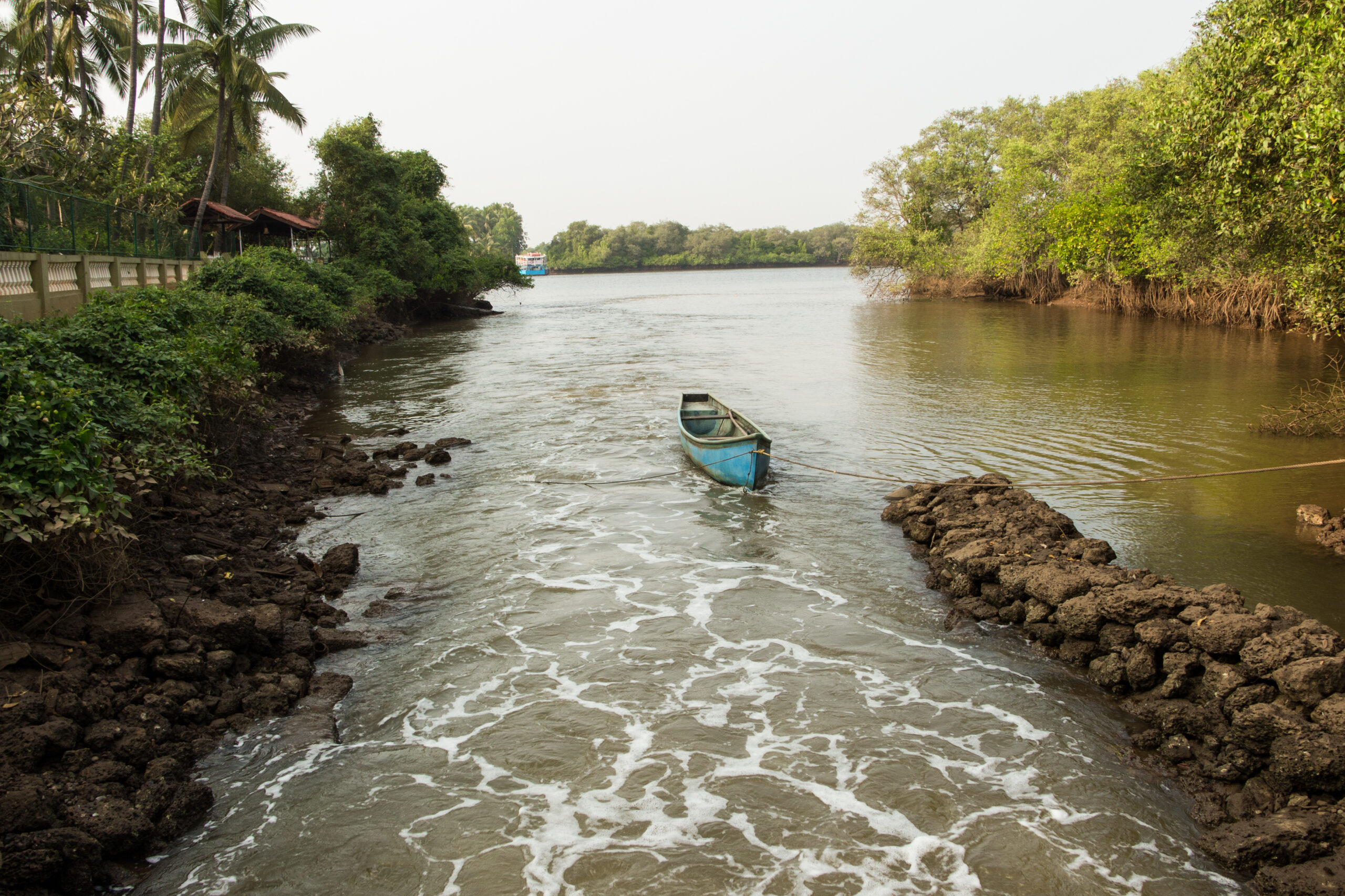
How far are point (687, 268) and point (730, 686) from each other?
6146 inches

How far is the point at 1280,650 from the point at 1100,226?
1347 inches

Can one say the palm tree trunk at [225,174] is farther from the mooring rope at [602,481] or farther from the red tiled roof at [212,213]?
the mooring rope at [602,481]

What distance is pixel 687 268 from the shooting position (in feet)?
525

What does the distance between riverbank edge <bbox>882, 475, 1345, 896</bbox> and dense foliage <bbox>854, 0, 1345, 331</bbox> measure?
272 inches

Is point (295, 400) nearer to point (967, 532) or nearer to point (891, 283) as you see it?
point (967, 532)

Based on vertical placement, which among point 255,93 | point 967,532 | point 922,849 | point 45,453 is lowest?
point 922,849

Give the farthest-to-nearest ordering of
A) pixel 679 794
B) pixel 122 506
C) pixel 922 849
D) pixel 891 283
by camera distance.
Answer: pixel 891 283 → pixel 122 506 → pixel 679 794 → pixel 922 849

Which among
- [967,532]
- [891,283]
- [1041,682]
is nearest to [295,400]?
[967,532]

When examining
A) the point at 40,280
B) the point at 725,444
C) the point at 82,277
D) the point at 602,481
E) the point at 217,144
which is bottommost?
the point at 602,481

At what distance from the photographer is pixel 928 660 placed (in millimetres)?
8688

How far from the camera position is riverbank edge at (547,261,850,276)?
159 metres

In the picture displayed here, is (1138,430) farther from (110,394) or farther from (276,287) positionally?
(276,287)

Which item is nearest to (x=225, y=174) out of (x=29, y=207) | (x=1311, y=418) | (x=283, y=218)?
(x=283, y=218)

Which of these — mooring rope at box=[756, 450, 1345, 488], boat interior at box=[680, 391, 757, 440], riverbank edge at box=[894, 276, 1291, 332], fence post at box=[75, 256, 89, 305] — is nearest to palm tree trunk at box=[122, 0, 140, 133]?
fence post at box=[75, 256, 89, 305]
